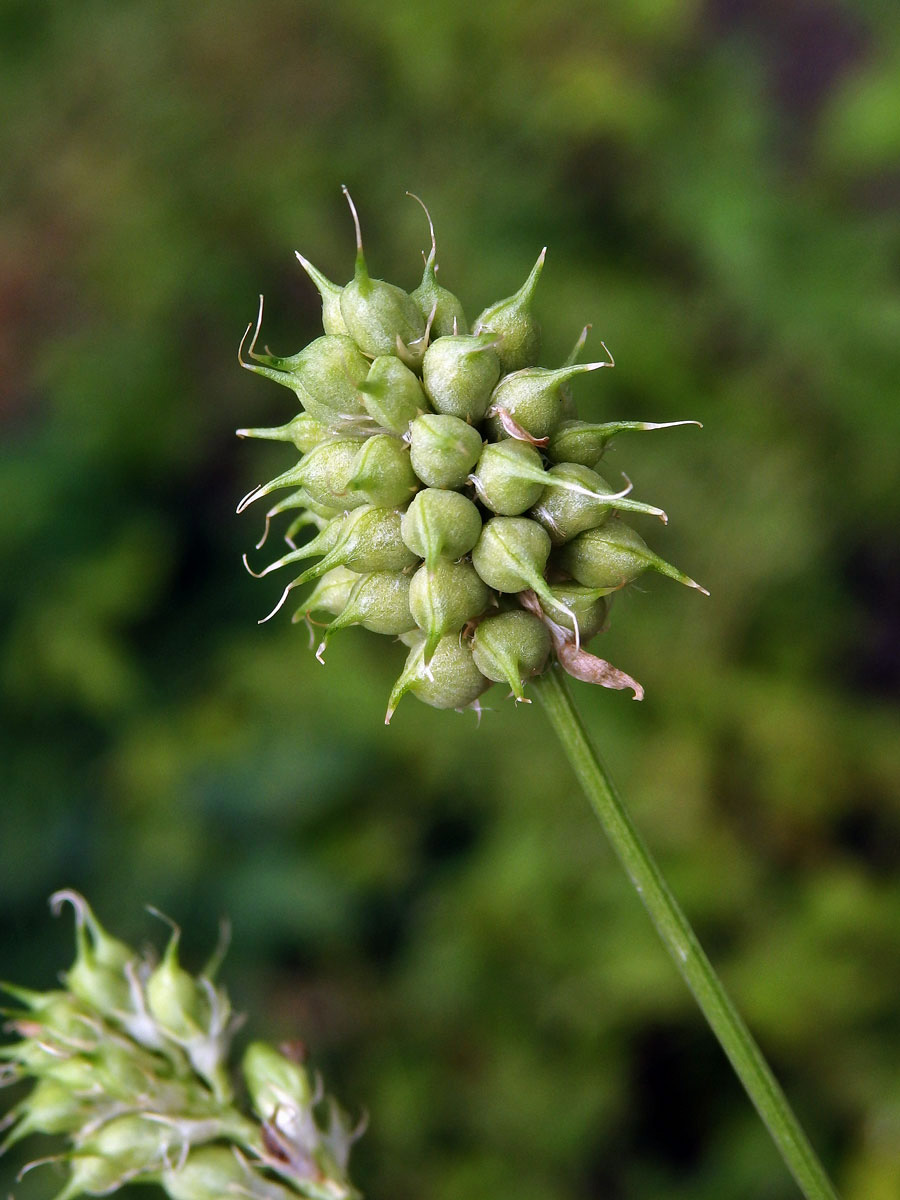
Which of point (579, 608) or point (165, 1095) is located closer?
point (579, 608)

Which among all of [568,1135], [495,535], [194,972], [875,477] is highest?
[495,535]

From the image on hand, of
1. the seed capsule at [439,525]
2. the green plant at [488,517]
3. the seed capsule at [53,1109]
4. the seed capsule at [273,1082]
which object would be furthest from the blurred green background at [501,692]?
the seed capsule at [439,525]

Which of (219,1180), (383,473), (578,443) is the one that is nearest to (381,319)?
(383,473)

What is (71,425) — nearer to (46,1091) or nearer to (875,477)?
(875,477)

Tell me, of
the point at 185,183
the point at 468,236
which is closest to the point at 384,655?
the point at 468,236

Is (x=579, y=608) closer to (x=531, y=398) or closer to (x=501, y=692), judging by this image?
(x=531, y=398)
